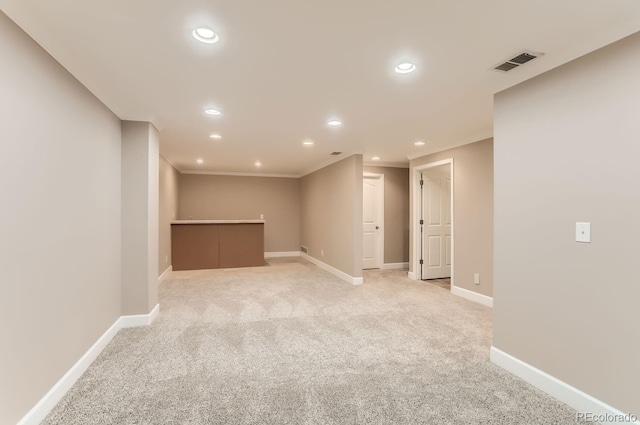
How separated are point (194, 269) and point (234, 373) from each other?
468cm

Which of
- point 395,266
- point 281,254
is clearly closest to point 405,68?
point 395,266

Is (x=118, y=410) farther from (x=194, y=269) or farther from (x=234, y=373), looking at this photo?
(x=194, y=269)

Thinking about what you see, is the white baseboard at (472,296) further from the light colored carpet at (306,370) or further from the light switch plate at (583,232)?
the light switch plate at (583,232)

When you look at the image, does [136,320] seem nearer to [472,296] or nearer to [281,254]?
[472,296]

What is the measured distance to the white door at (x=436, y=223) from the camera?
5645 millimetres

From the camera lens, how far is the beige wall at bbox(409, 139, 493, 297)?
415 centimetres

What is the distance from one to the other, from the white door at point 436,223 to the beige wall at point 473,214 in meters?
0.87

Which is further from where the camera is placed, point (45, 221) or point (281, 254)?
point (281, 254)

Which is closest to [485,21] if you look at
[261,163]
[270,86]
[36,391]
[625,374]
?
[270,86]

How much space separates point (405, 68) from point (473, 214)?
2.92m

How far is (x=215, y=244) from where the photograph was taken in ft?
22.1

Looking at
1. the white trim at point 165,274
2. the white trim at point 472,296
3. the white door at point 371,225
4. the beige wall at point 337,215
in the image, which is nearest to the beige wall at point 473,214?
the white trim at point 472,296

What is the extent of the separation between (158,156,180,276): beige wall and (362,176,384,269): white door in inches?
158

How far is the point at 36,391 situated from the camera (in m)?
1.82
